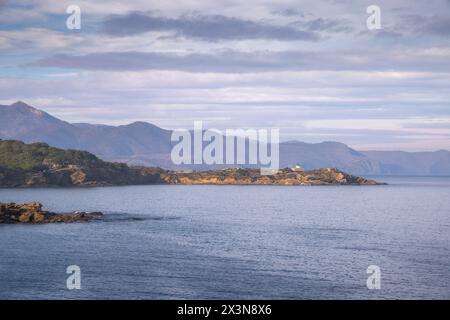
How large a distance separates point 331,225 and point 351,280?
245 ft

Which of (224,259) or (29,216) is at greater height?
(29,216)

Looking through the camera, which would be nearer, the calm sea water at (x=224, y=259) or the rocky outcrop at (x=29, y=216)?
the calm sea water at (x=224, y=259)

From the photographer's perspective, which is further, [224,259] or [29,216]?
[29,216]

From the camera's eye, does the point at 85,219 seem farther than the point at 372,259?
Yes

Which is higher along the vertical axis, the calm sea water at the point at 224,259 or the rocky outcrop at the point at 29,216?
the rocky outcrop at the point at 29,216

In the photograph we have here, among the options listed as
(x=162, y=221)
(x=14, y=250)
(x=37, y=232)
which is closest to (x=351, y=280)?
(x=14, y=250)

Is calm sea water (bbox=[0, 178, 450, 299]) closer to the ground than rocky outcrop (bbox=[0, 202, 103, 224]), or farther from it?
closer to the ground

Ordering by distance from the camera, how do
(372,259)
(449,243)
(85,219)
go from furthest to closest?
1. (85,219)
2. (449,243)
3. (372,259)

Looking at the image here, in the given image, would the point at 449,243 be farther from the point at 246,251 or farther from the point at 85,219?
the point at 85,219

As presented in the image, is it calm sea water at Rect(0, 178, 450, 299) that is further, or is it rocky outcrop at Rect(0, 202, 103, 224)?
rocky outcrop at Rect(0, 202, 103, 224)
